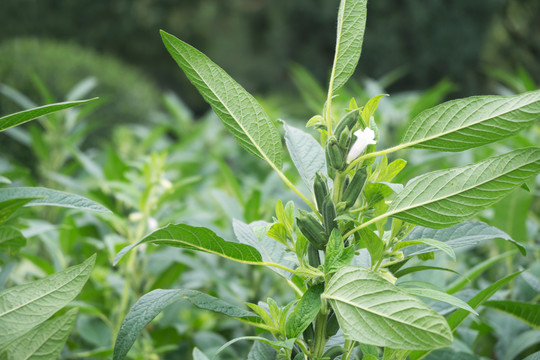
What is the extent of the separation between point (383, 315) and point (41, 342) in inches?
21.7

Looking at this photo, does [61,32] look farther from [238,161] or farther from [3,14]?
[238,161]

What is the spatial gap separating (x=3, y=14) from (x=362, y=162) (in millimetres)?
11274

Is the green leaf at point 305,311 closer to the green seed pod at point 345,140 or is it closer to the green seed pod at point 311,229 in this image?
the green seed pod at point 311,229

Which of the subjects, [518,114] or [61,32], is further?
[61,32]

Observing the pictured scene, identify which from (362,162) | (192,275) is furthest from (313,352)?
(192,275)

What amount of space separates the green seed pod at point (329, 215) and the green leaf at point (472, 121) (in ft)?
0.47

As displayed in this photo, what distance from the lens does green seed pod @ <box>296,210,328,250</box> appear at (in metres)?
0.73

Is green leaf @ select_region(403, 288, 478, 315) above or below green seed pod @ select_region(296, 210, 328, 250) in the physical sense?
below

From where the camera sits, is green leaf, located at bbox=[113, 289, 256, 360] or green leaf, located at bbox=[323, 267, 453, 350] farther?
green leaf, located at bbox=[113, 289, 256, 360]

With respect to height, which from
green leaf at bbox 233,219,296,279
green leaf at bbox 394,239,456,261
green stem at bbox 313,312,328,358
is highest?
green leaf at bbox 394,239,456,261

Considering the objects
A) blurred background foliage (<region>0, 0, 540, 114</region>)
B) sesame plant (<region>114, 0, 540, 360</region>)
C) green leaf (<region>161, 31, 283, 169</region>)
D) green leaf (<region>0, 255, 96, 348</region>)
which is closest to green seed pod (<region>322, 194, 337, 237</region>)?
sesame plant (<region>114, 0, 540, 360</region>)

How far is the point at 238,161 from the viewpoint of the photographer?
10.6 ft

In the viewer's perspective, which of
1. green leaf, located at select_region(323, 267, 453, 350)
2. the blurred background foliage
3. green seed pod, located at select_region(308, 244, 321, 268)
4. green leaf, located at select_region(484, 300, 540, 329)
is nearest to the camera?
green leaf, located at select_region(323, 267, 453, 350)

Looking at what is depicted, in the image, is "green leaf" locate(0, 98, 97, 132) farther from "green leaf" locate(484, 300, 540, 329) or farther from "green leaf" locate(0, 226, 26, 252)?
"green leaf" locate(484, 300, 540, 329)
